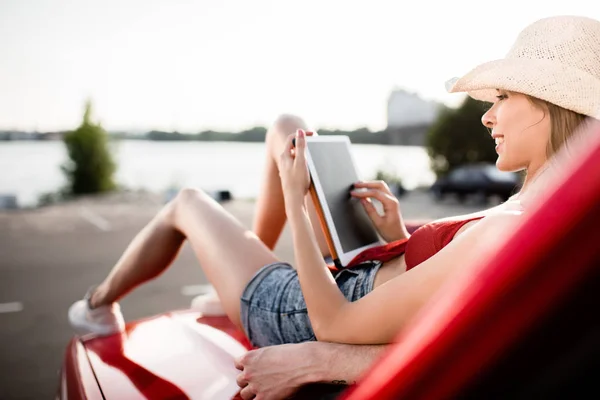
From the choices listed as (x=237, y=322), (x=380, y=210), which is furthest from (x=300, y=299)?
(x=380, y=210)

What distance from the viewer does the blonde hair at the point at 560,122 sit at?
1.42 meters

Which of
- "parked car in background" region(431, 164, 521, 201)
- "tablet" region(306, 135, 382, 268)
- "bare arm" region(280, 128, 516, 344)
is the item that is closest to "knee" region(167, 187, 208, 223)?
"tablet" region(306, 135, 382, 268)

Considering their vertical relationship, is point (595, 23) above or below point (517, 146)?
above

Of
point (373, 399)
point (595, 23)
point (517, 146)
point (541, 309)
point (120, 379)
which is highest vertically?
point (595, 23)

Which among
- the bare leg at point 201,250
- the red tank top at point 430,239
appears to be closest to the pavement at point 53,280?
the bare leg at point 201,250

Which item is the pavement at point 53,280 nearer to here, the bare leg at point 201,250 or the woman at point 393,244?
the bare leg at point 201,250

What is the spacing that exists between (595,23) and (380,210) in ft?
3.74

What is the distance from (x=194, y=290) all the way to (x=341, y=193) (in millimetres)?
3603

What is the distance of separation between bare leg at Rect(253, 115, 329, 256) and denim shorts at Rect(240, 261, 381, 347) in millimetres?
552

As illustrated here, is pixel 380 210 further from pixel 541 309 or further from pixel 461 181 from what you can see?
pixel 461 181

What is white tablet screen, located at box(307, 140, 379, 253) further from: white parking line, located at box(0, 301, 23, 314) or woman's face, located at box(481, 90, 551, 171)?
white parking line, located at box(0, 301, 23, 314)

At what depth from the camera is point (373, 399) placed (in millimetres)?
713

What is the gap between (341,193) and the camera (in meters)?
1.96

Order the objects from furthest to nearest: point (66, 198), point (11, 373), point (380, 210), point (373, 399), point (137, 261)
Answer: point (66, 198), point (11, 373), point (380, 210), point (137, 261), point (373, 399)
